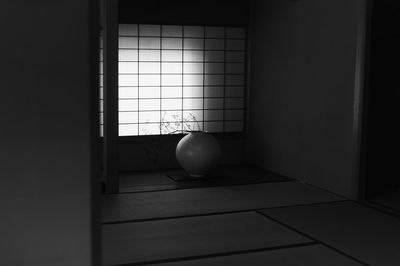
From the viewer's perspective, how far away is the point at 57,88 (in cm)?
221

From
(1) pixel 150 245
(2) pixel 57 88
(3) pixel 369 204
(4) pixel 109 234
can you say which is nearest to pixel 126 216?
(4) pixel 109 234

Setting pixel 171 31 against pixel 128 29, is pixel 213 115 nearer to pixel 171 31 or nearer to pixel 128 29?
pixel 171 31

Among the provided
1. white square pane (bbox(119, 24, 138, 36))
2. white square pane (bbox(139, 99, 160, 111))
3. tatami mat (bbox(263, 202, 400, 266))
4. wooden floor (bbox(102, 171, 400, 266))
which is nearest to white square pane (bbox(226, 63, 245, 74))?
white square pane (bbox(139, 99, 160, 111))

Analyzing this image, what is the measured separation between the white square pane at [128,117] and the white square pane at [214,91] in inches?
40.2

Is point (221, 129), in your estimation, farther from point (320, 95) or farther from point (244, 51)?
point (320, 95)

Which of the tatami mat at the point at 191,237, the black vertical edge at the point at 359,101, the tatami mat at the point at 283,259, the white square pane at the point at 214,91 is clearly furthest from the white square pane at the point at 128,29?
the tatami mat at the point at 283,259

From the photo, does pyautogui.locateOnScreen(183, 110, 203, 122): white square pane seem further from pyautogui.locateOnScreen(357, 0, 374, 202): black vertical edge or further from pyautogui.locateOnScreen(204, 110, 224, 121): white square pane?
pyautogui.locateOnScreen(357, 0, 374, 202): black vertical edge

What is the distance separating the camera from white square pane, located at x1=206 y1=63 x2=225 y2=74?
743 cm

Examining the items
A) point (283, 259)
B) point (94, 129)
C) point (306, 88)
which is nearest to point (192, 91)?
point (306, 88)

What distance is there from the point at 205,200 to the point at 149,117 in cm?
207

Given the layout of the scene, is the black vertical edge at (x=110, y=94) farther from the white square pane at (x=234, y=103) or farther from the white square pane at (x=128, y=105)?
the white square pane at (x=234, y=103)

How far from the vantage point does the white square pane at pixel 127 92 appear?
6.97 meters

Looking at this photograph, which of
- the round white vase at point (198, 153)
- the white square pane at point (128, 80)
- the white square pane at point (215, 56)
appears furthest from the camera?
the white square pane at point (215, 56)

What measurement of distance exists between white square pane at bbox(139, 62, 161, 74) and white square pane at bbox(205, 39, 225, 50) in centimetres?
73
